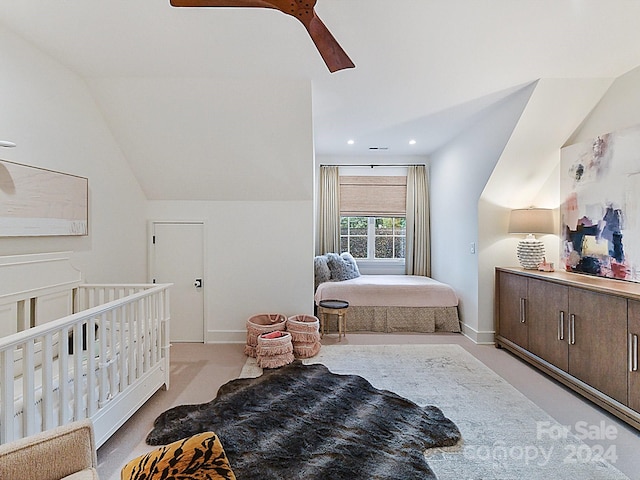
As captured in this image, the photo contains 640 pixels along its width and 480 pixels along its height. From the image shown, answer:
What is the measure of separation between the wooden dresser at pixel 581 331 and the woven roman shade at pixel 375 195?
102 inches

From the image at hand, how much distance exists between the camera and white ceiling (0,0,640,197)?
2.20m

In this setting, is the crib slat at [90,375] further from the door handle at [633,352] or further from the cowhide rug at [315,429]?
the door handle at [633,352]

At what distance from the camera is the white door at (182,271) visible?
4.38 meters

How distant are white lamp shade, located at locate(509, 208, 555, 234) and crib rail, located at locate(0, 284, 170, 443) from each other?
142 inches

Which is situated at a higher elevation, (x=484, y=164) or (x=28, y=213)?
(x=484, y=164)

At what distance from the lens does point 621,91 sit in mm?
3127

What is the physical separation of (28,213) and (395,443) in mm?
2890

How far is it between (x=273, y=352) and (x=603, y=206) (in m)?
3.28

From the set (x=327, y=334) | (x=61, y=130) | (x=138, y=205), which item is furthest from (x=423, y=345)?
(x=61, y=130)

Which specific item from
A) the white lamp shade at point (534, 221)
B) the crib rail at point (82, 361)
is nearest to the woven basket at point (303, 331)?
the crib rail at point (82, 361)

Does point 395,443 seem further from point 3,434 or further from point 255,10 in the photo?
point 255,10

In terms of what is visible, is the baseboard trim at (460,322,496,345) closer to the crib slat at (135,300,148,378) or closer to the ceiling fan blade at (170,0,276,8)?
the crib slat at (135,300,148,378)

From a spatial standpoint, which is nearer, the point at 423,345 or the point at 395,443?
the point at 395,443

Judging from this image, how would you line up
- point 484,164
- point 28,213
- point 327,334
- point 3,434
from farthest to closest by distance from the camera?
point 327,334 → point 484,164 → point 28,213 → point 3,434
